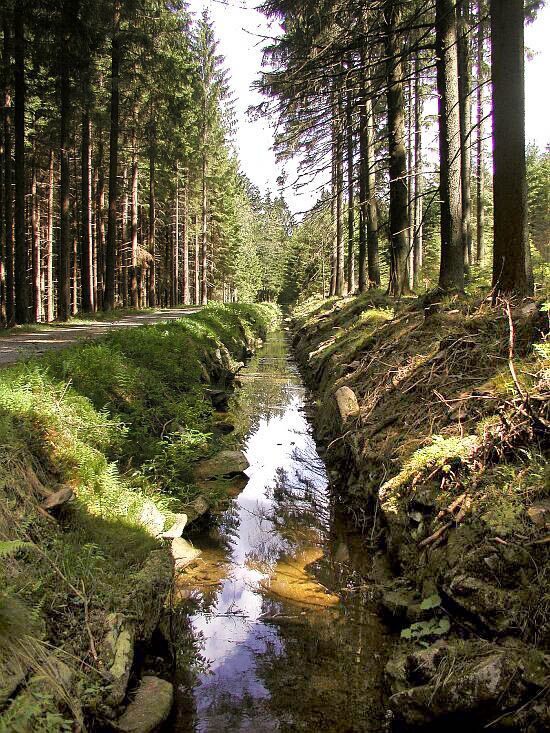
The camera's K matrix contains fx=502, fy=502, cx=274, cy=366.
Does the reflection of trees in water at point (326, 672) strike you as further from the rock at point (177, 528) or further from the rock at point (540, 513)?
the rock at point (540, 513)

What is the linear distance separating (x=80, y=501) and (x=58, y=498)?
54 centimetres

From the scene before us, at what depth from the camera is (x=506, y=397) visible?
480 cm

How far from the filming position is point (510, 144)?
6.53 m

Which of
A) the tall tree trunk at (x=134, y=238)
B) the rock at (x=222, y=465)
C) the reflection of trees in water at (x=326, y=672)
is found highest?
the tall tree trunk at (x=134, y=238)

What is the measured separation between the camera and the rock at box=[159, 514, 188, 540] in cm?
555

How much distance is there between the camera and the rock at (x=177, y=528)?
5.55 meters

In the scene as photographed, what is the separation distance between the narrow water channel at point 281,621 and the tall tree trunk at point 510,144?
4.04 m

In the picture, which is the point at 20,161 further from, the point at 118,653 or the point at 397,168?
the point at 118,653

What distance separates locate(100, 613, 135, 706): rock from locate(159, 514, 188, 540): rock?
1.77 meters

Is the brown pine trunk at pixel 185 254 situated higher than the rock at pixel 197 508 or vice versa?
the brown pine trunk at pixel 185 254

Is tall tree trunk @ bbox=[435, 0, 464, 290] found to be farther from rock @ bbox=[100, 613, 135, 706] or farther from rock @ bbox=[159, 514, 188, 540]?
rock @ bbox=[100, 613, 135, 706]

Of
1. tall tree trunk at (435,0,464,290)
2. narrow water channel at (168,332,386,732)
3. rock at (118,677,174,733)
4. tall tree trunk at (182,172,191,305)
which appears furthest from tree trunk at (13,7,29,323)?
tall tree trunk at (182,172,191,305)

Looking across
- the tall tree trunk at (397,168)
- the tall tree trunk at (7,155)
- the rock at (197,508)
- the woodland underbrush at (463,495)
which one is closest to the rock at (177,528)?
the rock at (197,508)

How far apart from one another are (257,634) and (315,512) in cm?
273
